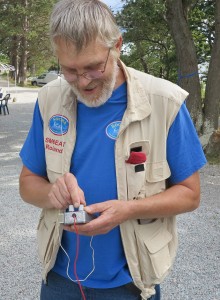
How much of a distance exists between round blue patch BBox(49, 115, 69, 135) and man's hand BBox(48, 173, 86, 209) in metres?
0.20

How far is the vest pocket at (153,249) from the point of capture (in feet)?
4.83

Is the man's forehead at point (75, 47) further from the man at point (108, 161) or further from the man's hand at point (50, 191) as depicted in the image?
the man's hand at point (50, 191)

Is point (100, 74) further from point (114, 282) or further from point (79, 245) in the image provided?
point (114, 282)

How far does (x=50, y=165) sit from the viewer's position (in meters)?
1.55

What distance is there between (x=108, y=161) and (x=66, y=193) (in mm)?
216

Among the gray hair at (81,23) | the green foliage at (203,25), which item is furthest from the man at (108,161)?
the green foliage at (203,25)

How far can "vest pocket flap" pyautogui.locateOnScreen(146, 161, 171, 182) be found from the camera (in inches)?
57.6

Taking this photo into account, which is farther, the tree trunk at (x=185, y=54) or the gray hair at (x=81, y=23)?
the tree trunk at (x=185, y=54)

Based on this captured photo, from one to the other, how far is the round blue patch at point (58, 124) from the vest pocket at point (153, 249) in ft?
1.48

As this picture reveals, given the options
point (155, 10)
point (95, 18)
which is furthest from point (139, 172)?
point (155, 10)

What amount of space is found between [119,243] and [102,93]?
554mm

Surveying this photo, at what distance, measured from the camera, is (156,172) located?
146 cm

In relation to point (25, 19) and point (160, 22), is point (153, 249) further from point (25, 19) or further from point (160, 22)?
point (25, 19)

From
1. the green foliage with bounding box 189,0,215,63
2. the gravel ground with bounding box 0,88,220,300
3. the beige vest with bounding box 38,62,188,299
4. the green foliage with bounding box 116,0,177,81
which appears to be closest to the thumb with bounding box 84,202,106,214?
the beige vest with bounding box 38,62,188,299
